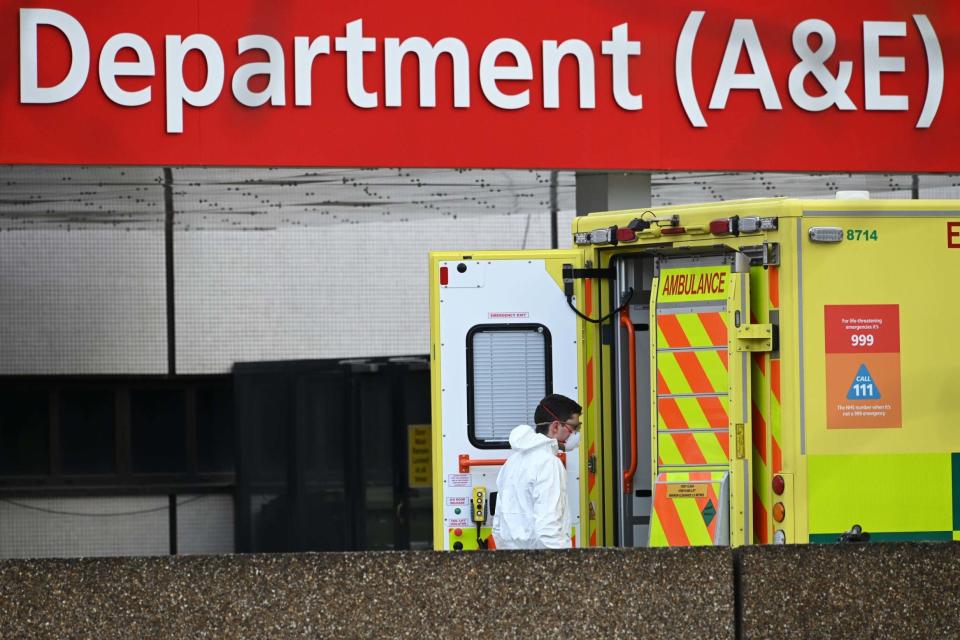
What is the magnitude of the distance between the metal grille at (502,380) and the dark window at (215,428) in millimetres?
5453

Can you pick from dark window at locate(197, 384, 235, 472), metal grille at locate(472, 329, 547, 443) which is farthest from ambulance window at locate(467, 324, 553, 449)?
dark window at locate(197, 384, 235, 472)

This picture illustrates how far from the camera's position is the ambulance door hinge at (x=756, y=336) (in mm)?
8180

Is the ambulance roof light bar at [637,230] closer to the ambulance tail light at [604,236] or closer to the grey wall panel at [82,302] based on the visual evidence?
the ambulance tail light at [604,236]

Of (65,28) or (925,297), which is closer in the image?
(925,297)

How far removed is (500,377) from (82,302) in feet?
19.4

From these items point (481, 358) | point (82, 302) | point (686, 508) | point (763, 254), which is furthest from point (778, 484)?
point (82, 302)

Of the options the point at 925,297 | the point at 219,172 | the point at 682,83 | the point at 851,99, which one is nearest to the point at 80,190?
the point at 219,172

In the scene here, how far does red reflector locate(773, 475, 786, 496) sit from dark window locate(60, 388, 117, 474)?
7760mm

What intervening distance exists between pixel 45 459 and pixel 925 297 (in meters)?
8.67

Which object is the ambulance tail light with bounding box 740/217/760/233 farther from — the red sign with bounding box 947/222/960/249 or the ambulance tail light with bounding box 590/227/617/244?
the red sign with bounding box 947/222/960/249

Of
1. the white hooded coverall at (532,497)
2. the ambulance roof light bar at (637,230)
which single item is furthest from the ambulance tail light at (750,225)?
the white hooded coverall at (532,497)

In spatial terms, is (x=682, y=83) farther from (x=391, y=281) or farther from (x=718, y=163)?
(x=391, y=281)

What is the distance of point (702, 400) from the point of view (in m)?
8.46

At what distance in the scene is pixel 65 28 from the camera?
10930 mm
